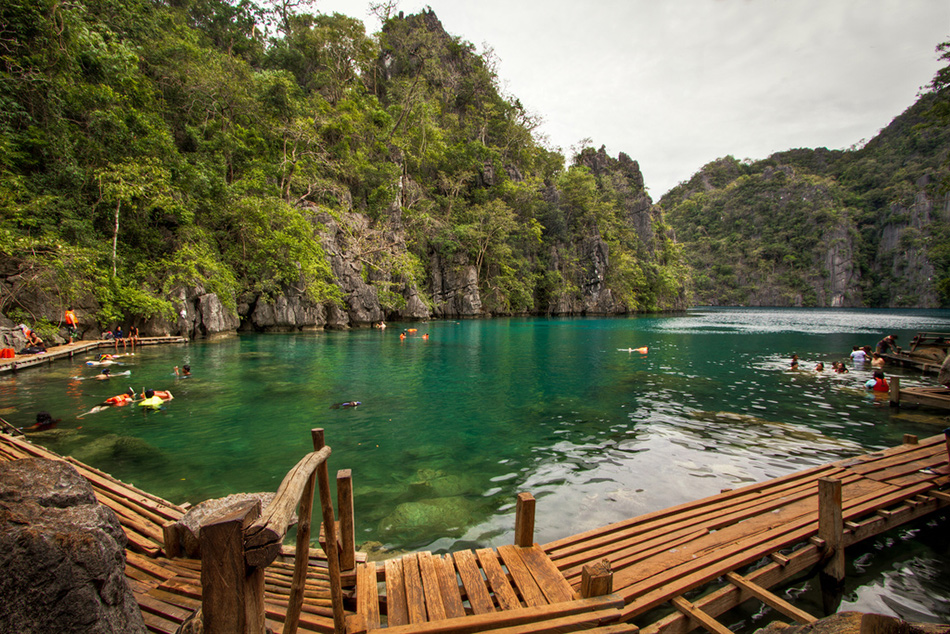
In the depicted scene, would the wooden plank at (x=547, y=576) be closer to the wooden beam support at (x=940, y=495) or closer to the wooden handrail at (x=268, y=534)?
the wooden handrail at (x=268, y=534)

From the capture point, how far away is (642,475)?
7070mm

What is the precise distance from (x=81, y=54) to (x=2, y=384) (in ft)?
56.0

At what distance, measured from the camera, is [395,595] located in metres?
3.20

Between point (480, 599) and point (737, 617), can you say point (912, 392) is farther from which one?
point (480, 599)

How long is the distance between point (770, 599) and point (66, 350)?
23318mm

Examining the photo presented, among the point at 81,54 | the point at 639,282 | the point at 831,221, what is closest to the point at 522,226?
the point at 639,282

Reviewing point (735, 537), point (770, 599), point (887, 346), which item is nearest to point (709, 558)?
point (770, 599)

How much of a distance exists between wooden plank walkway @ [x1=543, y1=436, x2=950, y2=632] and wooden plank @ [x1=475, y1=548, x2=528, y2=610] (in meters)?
0.63

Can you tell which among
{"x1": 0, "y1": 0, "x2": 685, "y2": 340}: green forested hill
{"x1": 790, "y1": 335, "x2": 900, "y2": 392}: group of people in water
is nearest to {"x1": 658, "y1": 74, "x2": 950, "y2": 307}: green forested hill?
{"x1": 0, "y1": 0, "x2": 685, "y2": 340}: green forested hill

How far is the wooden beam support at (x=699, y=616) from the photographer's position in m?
3.07

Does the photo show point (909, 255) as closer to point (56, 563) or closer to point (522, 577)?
point (522, 577)

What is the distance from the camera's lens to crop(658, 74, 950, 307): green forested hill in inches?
3113

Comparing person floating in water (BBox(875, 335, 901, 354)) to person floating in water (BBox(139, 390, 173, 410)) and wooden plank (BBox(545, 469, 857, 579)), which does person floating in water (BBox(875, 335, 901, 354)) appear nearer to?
wooden plank (BBox(545, 469, 857, 579))

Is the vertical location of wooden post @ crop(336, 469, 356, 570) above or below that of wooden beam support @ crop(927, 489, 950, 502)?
above
